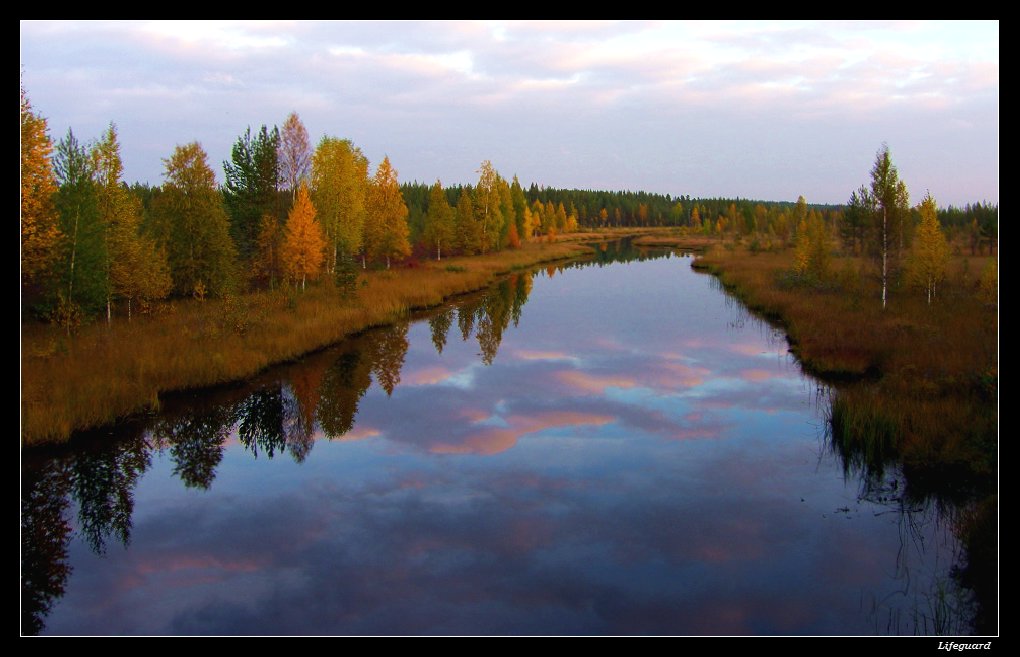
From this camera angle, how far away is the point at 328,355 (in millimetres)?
24766

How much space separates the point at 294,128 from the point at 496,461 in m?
33.0

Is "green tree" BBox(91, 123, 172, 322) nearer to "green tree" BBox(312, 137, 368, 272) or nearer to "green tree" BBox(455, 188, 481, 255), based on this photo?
"green tree" BBox(312, 137, 368, 272)

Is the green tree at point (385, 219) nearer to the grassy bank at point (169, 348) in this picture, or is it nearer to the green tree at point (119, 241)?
the grassy bank at point (169, 348)

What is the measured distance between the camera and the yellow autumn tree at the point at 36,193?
20125 mm

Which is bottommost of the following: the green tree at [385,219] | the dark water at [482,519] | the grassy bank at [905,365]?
the dark water at [482,519]

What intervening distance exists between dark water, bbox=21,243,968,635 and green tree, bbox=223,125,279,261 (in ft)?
64.4

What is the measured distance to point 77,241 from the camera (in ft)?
72.6

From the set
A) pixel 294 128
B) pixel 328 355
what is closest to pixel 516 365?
pixel 328 355

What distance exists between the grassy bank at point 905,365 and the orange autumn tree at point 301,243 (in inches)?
947

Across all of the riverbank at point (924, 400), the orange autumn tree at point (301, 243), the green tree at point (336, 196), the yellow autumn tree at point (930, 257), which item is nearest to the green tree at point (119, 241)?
the orange autumn tree at point (301, 243)

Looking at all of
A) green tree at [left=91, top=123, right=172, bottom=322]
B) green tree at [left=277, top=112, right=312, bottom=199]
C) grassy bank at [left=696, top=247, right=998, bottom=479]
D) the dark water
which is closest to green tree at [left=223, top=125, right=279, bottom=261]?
green tree at [left=277, top=112, right=312, bottom=199]

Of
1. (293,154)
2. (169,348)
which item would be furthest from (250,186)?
(169,348)

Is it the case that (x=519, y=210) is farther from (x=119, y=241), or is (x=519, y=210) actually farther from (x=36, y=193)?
(x=36, y=193)

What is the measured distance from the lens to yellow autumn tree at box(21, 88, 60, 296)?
20125mm
